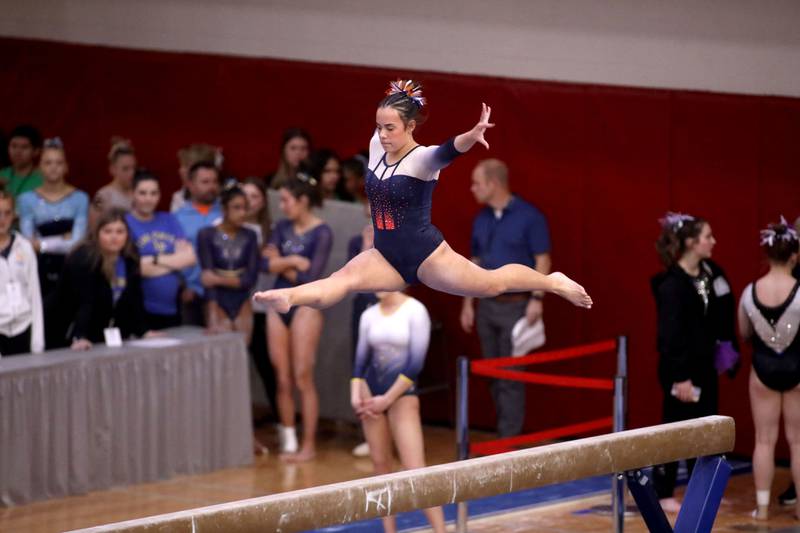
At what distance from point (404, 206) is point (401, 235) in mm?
125

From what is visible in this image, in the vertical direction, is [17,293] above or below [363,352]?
above

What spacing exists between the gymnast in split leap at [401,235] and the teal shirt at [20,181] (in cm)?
604

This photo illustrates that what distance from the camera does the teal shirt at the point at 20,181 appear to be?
11227mm

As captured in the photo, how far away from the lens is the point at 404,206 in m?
5.73

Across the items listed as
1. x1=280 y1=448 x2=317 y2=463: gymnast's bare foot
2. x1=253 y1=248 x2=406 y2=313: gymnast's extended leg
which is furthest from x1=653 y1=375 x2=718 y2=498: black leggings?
x1=253 y1=248 x2=406 y2=313: gymnast's extended leg

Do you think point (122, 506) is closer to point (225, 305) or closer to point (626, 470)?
point (225, 305)

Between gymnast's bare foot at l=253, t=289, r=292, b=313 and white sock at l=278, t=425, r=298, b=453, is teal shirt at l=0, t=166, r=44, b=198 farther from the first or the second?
gymnast's bare foot at l=253, t=289, r=292, b=313

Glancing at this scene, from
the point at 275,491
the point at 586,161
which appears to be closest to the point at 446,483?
the point at 275,491

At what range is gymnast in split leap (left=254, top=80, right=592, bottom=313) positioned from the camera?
564cm

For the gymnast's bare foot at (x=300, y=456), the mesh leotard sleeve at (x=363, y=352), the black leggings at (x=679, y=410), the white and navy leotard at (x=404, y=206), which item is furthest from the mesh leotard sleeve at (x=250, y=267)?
the white and navy leotard at (x=404, y=206)

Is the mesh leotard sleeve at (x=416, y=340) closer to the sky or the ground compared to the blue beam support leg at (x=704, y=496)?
closer to the sky

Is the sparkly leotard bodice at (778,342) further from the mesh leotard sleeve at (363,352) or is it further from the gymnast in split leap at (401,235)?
the gymnast in split leap at (401,235)

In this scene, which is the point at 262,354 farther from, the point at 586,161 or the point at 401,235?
the point at 401,235

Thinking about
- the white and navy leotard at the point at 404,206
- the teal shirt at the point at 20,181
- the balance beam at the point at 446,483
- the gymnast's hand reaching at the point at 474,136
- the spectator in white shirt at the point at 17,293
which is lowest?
the balance beam at the point at 446,483
